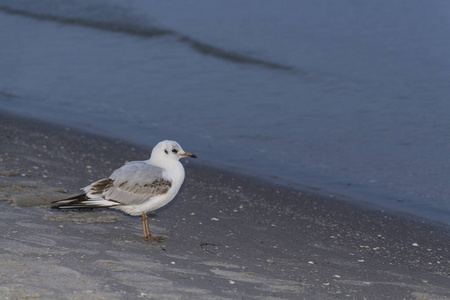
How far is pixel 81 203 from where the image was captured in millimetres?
5449

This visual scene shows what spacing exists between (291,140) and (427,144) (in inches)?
69.3

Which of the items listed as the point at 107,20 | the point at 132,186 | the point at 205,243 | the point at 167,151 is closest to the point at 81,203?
the point at 132,186

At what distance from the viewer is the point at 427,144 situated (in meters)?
9.05

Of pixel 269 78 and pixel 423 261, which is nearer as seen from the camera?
pixel 423 261

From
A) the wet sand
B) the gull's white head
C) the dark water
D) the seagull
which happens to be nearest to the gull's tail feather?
the seagull

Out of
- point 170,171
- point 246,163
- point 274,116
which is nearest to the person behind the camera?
point 170,171

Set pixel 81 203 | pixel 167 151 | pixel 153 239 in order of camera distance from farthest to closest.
Answer: 1. pixel 167 151
2. pixel 153 239
3. pixel 81 203

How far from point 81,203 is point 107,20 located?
38.7ft

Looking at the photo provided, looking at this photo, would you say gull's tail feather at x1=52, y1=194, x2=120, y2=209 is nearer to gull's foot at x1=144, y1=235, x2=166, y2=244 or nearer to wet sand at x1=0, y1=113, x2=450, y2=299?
wet sand at x1=0, y1=113, x2=450, y2=299

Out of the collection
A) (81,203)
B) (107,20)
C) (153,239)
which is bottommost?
(153,239)

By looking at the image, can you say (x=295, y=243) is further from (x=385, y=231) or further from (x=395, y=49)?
(x=395, y=49)

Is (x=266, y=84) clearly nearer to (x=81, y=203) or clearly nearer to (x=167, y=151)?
(x=167, y=151)

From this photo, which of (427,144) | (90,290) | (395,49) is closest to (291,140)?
(427,144)

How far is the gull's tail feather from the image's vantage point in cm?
537
